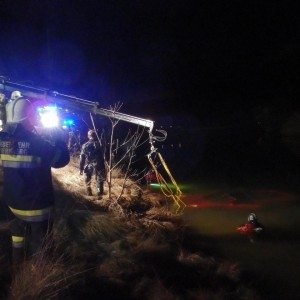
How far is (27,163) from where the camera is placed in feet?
13.6

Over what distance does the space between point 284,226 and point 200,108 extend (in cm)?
5005

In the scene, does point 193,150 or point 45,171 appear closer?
point 45,171

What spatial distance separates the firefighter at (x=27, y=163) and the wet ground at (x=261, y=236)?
13.5ft

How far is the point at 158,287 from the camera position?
575 cm

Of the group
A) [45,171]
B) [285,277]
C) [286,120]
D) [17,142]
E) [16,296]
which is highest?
A: [286,120]

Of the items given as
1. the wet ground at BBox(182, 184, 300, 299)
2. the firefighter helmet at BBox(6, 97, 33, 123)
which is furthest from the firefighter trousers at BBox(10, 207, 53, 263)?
the wet ground at BBox(182, 184, 300, 299)

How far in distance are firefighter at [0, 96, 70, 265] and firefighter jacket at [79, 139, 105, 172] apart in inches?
270

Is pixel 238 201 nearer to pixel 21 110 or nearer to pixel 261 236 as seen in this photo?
pixel 261 236

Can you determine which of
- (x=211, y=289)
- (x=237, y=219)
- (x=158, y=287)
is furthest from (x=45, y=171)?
(x=237, y=219)

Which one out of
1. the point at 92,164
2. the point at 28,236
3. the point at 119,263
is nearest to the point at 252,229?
the point at 119,263

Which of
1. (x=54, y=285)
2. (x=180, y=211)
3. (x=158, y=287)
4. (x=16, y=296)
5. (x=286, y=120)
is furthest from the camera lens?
(x=286, y=120)

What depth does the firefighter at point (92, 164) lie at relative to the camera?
11.2m

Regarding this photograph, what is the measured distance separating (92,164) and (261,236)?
4651 mm

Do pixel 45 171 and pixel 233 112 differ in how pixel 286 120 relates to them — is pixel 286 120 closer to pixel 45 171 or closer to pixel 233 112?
pixel 233 112
